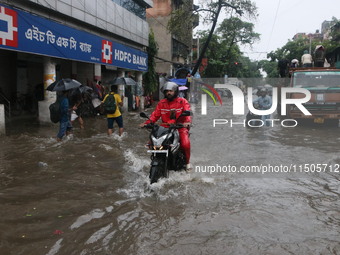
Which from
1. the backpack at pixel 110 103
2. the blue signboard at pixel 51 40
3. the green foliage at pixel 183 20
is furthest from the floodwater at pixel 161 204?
the green foliage at pixel 183 20

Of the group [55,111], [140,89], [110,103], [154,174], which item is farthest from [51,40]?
[140,89]

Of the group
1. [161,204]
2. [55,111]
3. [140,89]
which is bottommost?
[161,204]

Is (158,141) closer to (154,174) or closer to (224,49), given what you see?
(154,174)

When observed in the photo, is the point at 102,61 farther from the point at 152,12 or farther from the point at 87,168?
the point at 152,12

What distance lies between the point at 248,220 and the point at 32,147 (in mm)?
6224

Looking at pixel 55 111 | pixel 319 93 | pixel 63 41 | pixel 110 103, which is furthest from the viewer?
pixel 63 41

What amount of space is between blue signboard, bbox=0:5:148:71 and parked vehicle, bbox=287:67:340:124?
8.89m

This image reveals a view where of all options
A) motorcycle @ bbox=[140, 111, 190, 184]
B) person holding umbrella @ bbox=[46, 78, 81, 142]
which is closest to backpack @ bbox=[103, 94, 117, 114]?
person holding umbrella @ bbox=[46, 78, 81, 142]

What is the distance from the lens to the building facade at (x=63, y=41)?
10.5 metres

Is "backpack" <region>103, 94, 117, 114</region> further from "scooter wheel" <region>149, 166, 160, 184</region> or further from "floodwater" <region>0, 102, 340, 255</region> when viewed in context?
"scooter wheel" <region>149, 166, 160, 184</region>

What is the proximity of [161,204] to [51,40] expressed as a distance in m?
9.49

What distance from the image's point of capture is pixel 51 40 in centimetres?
1191

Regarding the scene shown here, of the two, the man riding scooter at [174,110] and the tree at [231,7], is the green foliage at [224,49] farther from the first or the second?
the man riding scooter at [174,110]

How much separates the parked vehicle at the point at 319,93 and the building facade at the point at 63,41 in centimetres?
899
